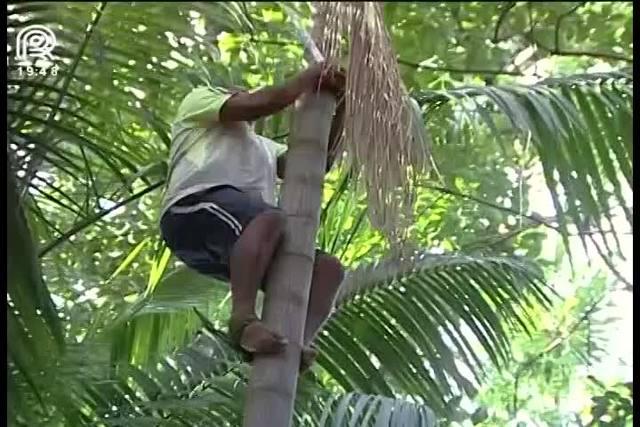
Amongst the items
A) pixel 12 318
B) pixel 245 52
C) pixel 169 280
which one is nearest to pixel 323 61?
pixel 12 318

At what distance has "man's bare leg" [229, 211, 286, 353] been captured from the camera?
1.40 meters

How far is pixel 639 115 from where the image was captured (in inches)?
68.6

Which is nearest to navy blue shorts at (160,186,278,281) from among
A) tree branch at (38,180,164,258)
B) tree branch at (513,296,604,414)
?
Result: tree branch at (38,180,164,258)

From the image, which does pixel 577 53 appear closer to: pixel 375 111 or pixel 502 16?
pixel 502 16

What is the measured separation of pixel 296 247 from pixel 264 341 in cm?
12

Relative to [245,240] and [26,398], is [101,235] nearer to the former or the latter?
[26,398]

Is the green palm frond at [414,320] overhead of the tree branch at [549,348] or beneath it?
beneath

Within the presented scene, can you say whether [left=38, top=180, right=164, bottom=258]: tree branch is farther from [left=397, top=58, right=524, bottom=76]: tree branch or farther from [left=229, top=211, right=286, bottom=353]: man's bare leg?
[left=397, top=58, right=524, bottom=76]: tree branch

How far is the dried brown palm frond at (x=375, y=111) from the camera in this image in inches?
52.4

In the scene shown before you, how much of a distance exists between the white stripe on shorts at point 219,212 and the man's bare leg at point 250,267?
82 mm

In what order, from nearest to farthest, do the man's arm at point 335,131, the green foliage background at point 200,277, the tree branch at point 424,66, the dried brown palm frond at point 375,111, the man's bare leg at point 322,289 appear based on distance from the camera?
the dried brown palm frond at point 375,111 → the man's arm at point 335,131 → the man's bare leg at point 322,289 → the green foliage background at point 200,277 → the tree branch at point 424,66

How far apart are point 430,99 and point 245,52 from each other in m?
0.83

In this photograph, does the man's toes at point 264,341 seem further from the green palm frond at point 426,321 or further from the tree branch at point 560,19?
the tree branch at point 560,19

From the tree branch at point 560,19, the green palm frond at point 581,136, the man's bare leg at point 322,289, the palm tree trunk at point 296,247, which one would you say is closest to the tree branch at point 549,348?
the tree branch at point 560,19
